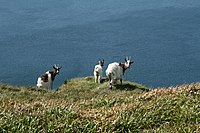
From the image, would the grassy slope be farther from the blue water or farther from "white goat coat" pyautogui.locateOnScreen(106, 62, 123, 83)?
the blue water

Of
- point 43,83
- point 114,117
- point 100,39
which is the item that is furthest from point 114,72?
point 100,39

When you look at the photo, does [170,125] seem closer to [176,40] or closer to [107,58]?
[107,58]

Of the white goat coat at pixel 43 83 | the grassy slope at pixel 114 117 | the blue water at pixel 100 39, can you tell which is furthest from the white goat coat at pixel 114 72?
the blue water at pixel 100 39

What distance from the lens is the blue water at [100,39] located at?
8806 centimetres

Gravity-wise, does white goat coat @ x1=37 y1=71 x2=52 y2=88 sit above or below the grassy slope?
below

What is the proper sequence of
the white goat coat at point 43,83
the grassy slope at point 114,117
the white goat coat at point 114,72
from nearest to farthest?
the grassy slope at point 114,117, the white goat coat at point 114,72, the white goat coat at point 43,83

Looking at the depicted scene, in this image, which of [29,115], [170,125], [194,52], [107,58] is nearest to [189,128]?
[170,125]

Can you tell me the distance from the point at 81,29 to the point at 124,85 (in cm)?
8395

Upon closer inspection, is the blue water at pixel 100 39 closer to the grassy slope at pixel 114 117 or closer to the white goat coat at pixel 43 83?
the white goat coat at pixel 43 83

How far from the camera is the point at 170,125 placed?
11883 mm

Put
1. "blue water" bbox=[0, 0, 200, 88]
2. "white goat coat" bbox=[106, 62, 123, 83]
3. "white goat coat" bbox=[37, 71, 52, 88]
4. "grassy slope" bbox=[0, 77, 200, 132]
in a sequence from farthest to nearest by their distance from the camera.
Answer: "blue water" bbox=[0, 0, 200, 88] → "white goat coat" bbox=[37, 71, 52, 88] → "white goat coat" bbox=[106, 62, 123, 83] → "grassy slope" bbox=[0, 77, 200, 132]

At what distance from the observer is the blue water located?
88.1m

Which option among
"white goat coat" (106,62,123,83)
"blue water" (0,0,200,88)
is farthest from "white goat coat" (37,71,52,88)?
"blue water" (0,0,200,88)

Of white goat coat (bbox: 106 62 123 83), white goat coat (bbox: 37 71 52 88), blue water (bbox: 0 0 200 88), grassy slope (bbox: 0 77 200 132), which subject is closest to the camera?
grassy slope (bbox: 0 77 200 132)
